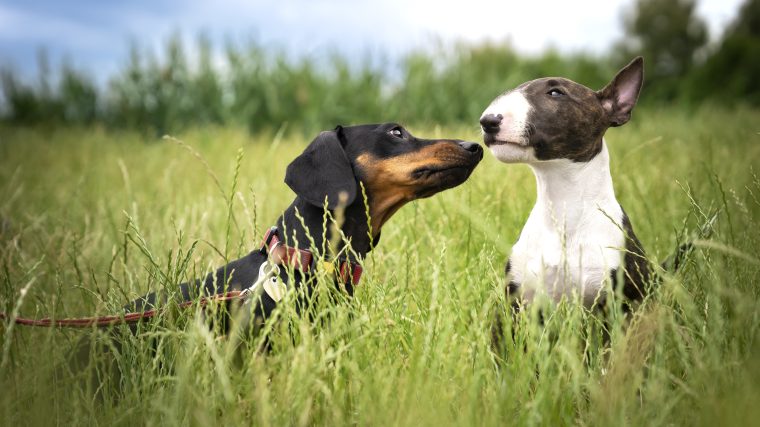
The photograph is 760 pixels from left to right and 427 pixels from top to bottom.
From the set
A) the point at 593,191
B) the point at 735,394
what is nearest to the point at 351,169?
the point at 593,191

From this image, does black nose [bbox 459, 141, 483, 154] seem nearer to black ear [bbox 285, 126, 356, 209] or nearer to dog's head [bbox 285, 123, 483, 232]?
dog's head [bbox 285, 123, 483, 232]

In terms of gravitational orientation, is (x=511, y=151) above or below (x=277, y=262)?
above

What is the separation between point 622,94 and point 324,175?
135 cm

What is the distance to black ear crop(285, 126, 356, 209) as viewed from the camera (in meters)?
2.84

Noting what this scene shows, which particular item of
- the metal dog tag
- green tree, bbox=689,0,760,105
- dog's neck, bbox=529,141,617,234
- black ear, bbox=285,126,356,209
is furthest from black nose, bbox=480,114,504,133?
green tree, bbox=689,0,760,105

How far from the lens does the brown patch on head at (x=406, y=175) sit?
9.92ft

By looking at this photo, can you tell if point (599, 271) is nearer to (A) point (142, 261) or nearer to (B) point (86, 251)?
(A) point (142, 261)

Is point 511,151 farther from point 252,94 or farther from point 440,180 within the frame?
point 252,94

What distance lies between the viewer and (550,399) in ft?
7.49

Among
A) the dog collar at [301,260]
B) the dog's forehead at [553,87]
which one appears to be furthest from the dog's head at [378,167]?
the dog's forehead at [553,87]

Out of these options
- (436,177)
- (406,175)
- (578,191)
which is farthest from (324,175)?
(578,191)

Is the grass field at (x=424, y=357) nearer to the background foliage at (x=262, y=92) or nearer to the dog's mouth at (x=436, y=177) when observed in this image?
the dog's mouth at (x=436, y=177)

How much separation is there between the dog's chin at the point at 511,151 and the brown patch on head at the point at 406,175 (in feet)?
0.91

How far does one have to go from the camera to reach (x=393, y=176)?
3.02 m
